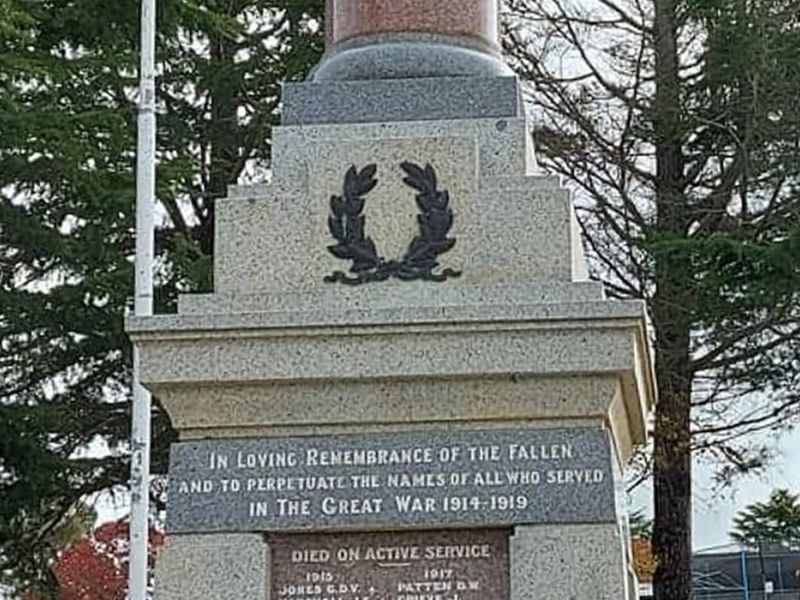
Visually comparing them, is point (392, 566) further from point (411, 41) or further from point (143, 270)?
point (143, 270)

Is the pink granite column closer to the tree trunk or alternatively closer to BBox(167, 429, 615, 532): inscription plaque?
BBox(167, 429, 615, 532): inscription plaque

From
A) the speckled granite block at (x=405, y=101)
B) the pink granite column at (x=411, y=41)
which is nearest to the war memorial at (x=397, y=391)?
the speckled granite block at (x=405, y=101)

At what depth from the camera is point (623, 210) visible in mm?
17891

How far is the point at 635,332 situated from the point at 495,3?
173 cm

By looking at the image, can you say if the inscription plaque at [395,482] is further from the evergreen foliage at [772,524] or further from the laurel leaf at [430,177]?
the evergreen foliage at [772,524]

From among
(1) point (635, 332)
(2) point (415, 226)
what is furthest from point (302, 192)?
(1) point (635, 332)

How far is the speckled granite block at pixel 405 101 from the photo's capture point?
6.36 meters

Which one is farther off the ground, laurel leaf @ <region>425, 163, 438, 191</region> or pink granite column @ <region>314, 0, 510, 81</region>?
→ pink granite column @ <region>314, 0, 510, 81</region>

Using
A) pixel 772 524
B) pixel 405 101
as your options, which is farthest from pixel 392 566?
pixel 772 524

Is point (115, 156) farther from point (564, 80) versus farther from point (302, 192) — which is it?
point (302, 192)

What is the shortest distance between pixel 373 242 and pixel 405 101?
0.60 meters

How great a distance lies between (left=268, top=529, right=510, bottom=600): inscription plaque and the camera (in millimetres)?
5730

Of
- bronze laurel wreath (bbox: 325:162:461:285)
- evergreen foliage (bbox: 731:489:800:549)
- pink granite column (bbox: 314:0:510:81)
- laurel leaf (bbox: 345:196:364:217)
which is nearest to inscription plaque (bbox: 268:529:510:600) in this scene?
bronze laurel wreath (bbox: 325:162:461:285)

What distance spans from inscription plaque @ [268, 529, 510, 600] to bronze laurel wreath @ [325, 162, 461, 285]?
90cm
